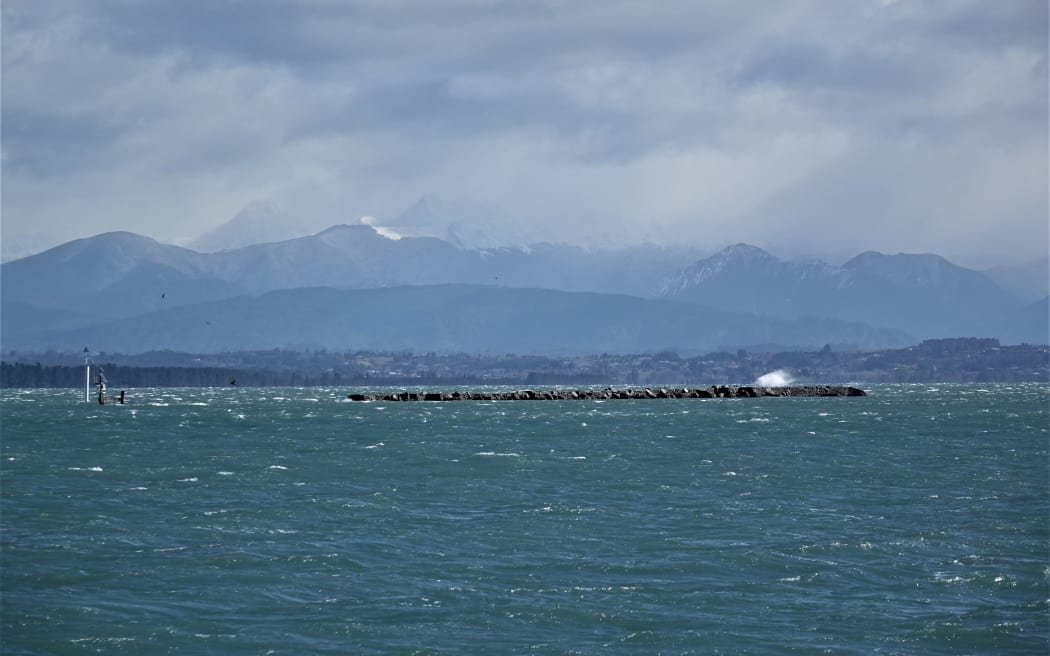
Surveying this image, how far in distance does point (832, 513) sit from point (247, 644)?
86.0ft

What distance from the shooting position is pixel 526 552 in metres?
40.4

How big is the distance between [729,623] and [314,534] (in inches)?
674

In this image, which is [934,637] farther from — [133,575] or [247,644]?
[133,575]

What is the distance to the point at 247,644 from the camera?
29.8 metres

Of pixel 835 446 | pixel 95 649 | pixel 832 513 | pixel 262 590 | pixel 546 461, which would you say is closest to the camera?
pixel 95 649

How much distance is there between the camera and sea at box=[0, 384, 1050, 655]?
30891mm

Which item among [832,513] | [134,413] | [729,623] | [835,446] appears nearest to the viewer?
[729,623]

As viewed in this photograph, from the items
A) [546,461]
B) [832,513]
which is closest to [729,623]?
[832,513]

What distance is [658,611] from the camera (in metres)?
32.7

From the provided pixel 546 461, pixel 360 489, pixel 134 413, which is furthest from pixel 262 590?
pixel 134 413

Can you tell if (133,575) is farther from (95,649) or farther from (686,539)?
(686,539)

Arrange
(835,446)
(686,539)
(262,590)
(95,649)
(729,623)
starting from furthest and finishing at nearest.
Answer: (835,446) → (686,539) → (262,590) → (729,623) → (95,649)

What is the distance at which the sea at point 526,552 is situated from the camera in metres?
30.9

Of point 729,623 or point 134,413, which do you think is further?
point 134,413
